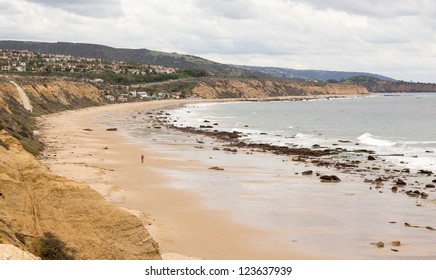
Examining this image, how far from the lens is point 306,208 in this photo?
23.5 m

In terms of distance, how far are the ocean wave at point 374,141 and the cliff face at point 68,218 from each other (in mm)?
43940

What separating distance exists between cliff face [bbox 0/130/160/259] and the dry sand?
2.59m

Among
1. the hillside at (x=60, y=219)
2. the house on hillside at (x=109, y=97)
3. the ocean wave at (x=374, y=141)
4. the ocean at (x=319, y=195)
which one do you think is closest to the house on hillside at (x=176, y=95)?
the house on hillside at (x=109, y=97)

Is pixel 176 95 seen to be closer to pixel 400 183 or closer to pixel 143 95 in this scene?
pixel 143 95

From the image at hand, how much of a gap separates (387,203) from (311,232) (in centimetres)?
704

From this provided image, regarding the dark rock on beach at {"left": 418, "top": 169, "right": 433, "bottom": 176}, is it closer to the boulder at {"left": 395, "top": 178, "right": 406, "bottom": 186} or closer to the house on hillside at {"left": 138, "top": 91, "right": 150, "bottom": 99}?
the boulder at {"left": 395, "top": 178, "right": 406, "bottom": 186}

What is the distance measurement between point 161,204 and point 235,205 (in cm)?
332

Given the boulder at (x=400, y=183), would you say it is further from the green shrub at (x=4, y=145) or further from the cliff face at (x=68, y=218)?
the green shrub at (x=4, y=145)

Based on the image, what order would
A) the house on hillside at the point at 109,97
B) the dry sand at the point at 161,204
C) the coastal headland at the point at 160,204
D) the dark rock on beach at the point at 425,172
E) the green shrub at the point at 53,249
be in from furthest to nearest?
the house on hillside at the point at 109,97 < the dark rock on beach at the point at 425,172 < the dry sand at the point at 161,204 < the coastal headland at the point at 160,204 < the green shrub at the point at 53,249

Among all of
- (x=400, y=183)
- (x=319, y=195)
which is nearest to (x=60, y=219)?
(x=319, y=195)

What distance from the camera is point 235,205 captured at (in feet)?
78.6

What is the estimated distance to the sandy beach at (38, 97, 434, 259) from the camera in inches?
691

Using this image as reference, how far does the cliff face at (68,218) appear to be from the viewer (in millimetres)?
12242

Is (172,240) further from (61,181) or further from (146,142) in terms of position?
(146,142)
